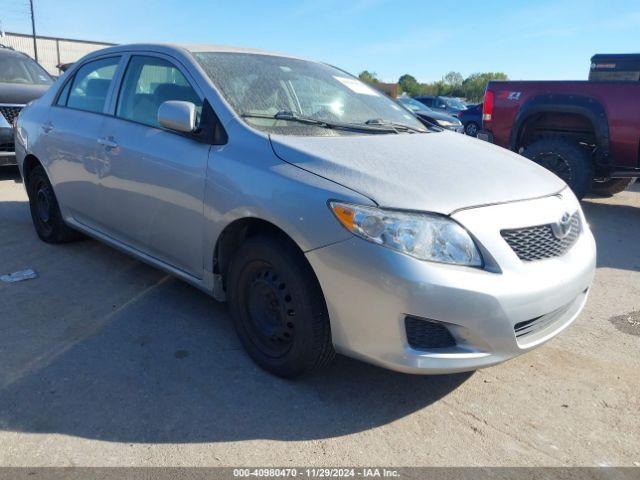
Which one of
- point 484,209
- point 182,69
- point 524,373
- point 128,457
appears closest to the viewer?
point 128,457

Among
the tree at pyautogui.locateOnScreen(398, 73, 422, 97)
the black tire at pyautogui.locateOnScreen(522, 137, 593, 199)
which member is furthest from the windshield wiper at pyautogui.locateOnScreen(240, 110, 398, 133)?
the tree at pyautogui.locateOnScreen(398, 73, 422, 97)

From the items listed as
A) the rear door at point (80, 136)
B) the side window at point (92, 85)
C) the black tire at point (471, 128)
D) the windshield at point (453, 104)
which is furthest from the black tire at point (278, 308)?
the windshield at point (453, 104)

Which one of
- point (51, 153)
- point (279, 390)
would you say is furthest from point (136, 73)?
point (279, 390)

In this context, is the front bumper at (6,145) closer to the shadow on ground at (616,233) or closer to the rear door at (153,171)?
the rear door at (153,171)

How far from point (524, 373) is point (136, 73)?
314 cm

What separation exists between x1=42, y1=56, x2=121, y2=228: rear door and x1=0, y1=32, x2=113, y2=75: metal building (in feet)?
104

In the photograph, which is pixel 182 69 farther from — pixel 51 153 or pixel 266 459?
pixel 266 459

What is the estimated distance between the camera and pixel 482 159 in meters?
2.93

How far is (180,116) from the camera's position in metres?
2.84

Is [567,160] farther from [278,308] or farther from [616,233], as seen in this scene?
[278,308]

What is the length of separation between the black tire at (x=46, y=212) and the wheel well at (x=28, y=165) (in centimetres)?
4

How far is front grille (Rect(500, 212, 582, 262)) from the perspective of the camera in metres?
2.36

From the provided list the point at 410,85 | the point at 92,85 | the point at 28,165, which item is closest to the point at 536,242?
the point at 92,85

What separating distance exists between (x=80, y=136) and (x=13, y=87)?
4.87 meters
